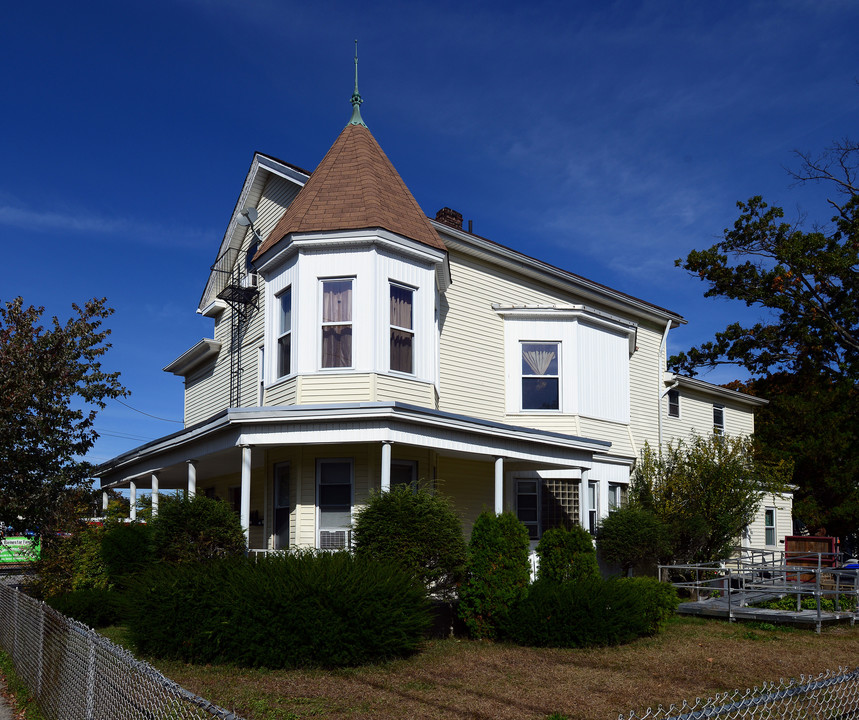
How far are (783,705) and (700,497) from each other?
13.0 m

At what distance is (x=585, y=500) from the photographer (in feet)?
54.9

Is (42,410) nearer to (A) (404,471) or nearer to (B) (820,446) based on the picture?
(A) (404,471)

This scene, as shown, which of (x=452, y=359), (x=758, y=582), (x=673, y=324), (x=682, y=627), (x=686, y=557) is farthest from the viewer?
(x=673, y=324)

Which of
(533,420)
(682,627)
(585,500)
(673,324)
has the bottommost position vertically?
(682,627)

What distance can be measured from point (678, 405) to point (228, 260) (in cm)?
1456

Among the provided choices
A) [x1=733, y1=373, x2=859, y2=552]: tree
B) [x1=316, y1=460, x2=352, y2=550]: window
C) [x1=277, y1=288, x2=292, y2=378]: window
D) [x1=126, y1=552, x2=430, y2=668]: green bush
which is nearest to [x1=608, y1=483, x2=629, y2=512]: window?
[x1=316, y1=460, x2=352, y2=550]: window

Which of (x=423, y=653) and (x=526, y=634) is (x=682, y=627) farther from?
(x=423, y=653)

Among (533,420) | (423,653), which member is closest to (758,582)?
(533,420)

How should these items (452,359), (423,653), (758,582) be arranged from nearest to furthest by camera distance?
(423,653) < (758,582) < (452,359)

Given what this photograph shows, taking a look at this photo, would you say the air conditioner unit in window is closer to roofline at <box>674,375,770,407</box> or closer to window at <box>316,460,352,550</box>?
window at <box>316,460,352,550</box>

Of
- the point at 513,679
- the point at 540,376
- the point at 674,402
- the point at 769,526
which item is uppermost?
the point at 540,376

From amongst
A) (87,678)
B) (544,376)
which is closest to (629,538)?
(544,376)

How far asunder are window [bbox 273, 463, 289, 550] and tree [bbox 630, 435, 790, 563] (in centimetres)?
866

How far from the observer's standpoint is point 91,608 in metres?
13.0
